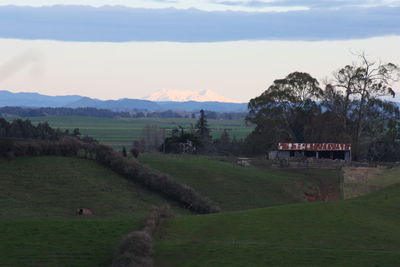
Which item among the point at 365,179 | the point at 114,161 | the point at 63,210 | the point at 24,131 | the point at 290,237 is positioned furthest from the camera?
the point at 24,131

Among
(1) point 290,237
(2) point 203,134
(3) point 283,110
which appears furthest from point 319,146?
(1) point 290,237

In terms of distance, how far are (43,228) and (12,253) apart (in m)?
4.39

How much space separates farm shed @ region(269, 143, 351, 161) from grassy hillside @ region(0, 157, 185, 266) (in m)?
31.3

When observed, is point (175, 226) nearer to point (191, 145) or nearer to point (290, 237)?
point (290, 237)

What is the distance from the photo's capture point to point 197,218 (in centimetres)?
4559

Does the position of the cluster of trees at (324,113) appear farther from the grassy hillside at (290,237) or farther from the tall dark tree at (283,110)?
the grassy hillside at (290,237)

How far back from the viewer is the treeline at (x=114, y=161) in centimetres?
6069

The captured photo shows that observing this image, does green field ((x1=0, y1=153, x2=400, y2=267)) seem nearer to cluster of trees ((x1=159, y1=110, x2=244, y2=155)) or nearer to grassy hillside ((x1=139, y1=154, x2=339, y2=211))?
grassy hillside ((x1=139, y1=154, x2=339, y2=211))

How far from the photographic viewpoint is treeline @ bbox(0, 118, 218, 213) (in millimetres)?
60688

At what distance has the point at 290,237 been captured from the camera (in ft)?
132

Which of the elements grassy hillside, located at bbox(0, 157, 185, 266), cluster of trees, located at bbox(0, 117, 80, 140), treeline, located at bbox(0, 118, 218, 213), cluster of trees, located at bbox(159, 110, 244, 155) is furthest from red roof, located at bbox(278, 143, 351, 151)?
cluster of trees, located at bbox(0, 117, 80, 140)

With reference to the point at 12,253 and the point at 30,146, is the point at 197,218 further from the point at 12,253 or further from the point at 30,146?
the point at 30,146

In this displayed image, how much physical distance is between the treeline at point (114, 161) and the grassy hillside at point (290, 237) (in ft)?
45.2

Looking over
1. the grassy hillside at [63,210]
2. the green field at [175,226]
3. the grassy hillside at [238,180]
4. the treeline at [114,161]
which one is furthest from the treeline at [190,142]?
the green field at [175,226]
